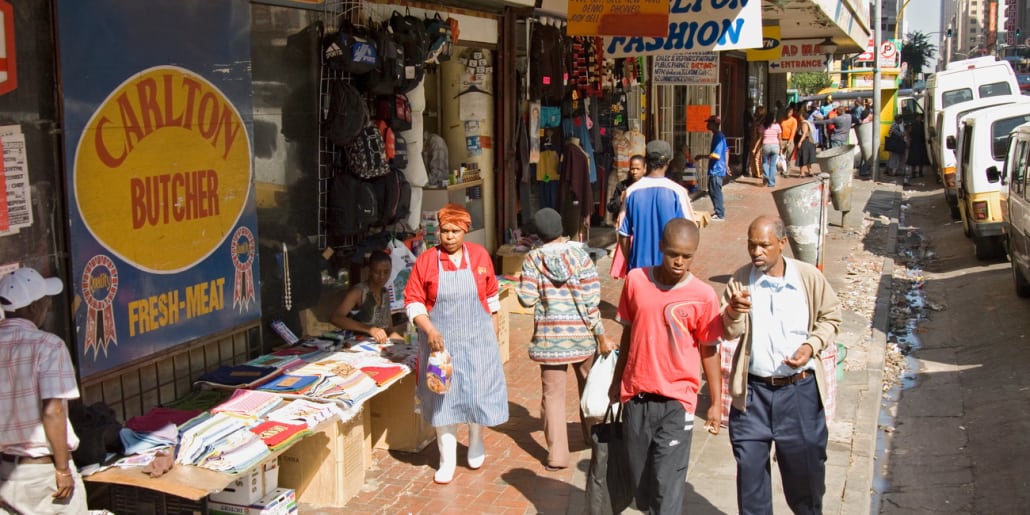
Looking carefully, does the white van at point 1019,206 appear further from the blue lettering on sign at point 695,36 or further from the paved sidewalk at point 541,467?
the blue lettering on sign at point 695,36

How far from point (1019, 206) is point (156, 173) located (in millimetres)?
9568

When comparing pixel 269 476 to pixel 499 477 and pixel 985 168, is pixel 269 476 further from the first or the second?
pixel 985 168

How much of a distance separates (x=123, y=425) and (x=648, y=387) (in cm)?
279

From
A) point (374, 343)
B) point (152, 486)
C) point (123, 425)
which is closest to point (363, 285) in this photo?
point (374, 343)

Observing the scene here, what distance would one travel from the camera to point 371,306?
7.07m

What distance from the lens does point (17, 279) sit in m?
4.33

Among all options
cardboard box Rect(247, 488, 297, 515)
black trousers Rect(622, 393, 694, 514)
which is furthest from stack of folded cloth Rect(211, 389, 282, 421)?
black trousers Rect(622, 393, 694, 514)

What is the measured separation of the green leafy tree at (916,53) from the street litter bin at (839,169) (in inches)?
2869

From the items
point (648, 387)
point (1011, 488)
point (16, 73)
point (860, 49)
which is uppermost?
point (860, 49)

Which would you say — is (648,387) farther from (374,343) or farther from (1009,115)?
(1009,115)

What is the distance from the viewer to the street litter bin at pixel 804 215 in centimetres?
887

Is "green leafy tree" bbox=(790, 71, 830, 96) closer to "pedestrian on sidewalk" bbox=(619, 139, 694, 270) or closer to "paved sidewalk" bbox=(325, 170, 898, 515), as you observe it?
"paved sidewalk" bbox=(325, 170, 898, 515)

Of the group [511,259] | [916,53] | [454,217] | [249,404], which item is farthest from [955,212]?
[916,53]

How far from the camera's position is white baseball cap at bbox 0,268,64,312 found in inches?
169
